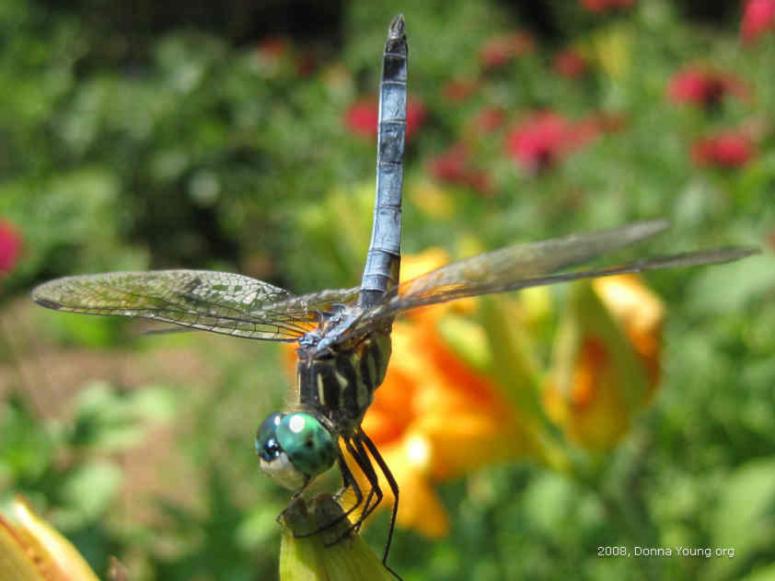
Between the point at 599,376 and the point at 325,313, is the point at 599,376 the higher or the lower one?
the lower one

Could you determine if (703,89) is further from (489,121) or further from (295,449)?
(295,449)

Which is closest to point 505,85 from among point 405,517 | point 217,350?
point 217,350

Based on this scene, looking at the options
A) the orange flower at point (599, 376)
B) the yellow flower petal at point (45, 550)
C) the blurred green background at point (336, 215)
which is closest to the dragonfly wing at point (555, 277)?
the yellow flower petal at point (45, 550)

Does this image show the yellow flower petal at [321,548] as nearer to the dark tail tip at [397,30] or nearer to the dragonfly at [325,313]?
the dragonfly at [325,313]

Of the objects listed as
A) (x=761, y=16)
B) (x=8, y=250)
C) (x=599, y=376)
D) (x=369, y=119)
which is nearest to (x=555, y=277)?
(x=599, y=376)

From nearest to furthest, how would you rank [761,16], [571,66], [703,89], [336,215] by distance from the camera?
[336,215]
[703,89]
[761,16]
[571,66]
